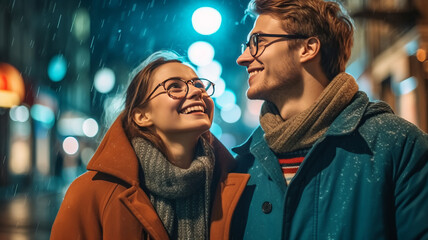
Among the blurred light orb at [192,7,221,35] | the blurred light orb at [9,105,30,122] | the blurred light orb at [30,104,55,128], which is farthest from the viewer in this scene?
the blurred light orb at [30,104,55,128]

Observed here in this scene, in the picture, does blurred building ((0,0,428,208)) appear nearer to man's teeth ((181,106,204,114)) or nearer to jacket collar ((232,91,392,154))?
man's teeth ((181,106,204,114))

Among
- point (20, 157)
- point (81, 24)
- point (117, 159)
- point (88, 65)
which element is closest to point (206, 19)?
point (117, 159)

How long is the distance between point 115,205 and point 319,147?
131 centimetres

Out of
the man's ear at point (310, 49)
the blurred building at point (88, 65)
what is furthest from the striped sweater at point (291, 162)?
the blurred building at point (88, 65)

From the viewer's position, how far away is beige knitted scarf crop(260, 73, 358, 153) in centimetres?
258

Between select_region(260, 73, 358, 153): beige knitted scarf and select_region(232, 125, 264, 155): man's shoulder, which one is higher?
select_region(260, 73, 358, 153): beige knitted scarf

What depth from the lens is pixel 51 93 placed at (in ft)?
88.4

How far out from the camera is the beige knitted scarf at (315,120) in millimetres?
2576

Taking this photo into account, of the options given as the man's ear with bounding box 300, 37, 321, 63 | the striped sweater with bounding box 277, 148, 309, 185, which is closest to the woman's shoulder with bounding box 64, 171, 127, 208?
the striped sweater with bounding box 277, 148, 309, 185

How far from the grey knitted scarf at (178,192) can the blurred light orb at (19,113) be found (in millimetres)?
19724

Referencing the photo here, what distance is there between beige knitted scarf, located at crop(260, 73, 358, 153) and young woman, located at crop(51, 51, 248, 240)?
0.41m

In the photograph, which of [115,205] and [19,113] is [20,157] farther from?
[115,205]

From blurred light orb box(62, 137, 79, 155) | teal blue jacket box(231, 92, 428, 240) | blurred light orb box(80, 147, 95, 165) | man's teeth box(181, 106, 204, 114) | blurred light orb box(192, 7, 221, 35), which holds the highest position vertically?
blurred light orb box(192, 7, 221, 35)

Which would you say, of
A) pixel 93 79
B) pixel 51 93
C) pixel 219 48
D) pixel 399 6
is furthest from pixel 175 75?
pixel 93 79
